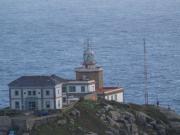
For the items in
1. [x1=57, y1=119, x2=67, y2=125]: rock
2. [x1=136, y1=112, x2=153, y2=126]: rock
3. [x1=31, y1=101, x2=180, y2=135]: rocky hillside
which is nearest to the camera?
[x1=31, y1=101, x2=180, y2=135]: rocky hillside

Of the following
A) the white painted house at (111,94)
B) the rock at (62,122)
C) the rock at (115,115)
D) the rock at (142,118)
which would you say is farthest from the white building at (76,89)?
the rock at (62,122)

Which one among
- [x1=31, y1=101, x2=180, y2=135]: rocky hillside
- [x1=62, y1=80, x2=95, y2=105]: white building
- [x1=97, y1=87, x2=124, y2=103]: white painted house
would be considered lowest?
[x1=31, y1=101, x2=180, y2=135]: rocky hillside

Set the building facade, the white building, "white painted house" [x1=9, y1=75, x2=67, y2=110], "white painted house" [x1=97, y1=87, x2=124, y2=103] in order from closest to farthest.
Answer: "white painted house" [x1=9, y1=75, x2=67, y2=110]
the white building
"white painted house" [x1=97, y1=87, x2=124, y2=103]
the building facade

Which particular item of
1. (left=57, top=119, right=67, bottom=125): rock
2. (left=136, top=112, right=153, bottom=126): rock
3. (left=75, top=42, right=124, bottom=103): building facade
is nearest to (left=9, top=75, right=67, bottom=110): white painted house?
(left=136, top=112, right=153, bottom=126): rock

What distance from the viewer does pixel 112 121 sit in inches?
3740

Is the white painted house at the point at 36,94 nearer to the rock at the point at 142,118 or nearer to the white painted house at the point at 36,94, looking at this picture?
the white painted house at the point at 36,94

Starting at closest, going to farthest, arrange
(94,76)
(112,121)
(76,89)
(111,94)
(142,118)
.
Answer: (112,121) < (142,118) < (76,89) < (111,94) < (94,76)

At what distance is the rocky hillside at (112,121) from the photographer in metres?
91.9

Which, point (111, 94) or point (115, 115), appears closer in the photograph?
point (115, 115)

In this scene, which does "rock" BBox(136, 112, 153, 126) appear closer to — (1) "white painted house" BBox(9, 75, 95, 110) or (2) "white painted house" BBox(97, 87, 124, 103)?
(1) "white painted house" BBox(9, 75, 95, 110)

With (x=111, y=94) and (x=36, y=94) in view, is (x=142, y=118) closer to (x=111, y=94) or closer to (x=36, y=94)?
(x=36, y=94)

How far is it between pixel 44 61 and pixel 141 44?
91.3 feet

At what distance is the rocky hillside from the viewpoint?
91.9m

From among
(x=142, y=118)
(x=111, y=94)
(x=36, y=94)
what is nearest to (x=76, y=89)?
(x=111, y=94)
